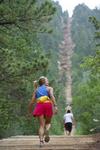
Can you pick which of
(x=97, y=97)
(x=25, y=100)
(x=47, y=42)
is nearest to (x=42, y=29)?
(x=25, y=100)

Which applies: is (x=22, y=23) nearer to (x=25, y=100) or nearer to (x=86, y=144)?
(x=86, y=144)

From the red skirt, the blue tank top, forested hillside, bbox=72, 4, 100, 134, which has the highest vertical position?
the blue tank top

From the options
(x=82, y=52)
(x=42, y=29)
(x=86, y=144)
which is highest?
(x=42, y=29)

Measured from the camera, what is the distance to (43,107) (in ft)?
41.5

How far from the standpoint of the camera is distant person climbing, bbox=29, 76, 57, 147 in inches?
498

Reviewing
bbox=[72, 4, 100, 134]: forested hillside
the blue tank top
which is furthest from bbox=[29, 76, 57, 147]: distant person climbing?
bbox=[72, 4, 100, 134]: forested hillside

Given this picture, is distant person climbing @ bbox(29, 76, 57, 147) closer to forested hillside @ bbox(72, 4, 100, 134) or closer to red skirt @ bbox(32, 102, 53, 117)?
red skirt @ bbox(32, 102, 53, 117)

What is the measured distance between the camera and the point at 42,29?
19047 millimetres

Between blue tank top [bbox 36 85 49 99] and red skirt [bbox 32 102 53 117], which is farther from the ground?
blue tank top [bbox 36 85 49 99]

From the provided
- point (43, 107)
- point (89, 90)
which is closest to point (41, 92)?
point (43, 107)

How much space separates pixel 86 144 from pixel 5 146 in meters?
1.87

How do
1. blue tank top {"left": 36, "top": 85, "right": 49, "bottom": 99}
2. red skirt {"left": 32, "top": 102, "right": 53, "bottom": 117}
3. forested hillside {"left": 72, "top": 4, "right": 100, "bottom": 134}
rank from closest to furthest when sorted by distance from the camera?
red skirt {"left": 32, "top": 102, "right": 53, "bottom": 117}
blue tank top {"left": 36, "top": 85, "right": 49, "bottom": 99}
forested hillside {"left": 72, "top": 4, "right": 100, "bottom": 134}

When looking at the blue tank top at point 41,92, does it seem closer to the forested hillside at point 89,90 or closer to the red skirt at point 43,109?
the red skirt at point 43,109

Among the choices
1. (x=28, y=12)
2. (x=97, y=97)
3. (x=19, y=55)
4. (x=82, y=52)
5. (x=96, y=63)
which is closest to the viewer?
(x=28, y=12)
